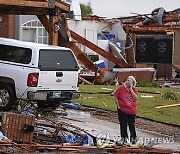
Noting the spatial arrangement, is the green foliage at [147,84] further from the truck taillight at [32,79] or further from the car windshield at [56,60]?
the truck taillight at [32,79]

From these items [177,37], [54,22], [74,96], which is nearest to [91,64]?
→ [177,37]

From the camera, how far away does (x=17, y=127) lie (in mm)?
12000

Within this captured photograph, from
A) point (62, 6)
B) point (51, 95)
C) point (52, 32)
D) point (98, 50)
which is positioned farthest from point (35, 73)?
point (98, 50)

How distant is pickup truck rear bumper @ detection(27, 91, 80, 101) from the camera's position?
15578 millimetres

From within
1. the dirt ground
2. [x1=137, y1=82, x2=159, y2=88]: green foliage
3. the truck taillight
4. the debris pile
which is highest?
the truck taillight

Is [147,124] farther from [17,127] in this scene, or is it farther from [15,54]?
[17,127]

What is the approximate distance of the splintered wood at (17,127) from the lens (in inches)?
468

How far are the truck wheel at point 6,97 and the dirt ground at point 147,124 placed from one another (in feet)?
8.75

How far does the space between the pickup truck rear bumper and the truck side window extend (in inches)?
36.4

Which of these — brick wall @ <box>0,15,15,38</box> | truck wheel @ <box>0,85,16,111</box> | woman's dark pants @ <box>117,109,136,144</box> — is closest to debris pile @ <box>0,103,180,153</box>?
woman's dark pants @ <box>117,109,136,144</box>

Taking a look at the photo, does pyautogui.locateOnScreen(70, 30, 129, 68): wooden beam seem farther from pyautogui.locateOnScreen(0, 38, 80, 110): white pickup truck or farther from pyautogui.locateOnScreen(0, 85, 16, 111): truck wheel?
pyautogui.locateOnScreen(0, 85, 16, 111): truck wheel

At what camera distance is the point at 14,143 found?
11.2 meters

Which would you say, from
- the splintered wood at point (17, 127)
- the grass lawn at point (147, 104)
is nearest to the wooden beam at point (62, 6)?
the grass lawn at point (147, 104)

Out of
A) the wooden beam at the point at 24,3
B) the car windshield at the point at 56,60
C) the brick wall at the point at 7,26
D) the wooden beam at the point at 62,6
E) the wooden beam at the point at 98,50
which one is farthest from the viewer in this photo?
the brick wall at the point at 7,26
